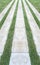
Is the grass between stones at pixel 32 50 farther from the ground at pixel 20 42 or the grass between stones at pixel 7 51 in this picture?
the grass between stones at pixel 7 51

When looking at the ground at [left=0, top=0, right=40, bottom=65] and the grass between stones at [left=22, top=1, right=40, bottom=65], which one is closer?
the grass between stones at [left=22, top=1, right=40, bottom=65]

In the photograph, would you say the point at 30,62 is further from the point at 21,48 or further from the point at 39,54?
the point at 21,48

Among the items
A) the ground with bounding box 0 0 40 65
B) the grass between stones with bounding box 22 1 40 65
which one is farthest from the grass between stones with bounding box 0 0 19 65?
the grass between stones with bounding box 22 1 40 65

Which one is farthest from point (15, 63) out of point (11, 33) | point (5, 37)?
point (11, 33)

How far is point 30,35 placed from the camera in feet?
27.3

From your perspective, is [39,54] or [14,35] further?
[14,35]

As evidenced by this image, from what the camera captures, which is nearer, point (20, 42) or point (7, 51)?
point (7, 51)

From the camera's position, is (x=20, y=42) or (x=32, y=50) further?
(x=20, y=42)

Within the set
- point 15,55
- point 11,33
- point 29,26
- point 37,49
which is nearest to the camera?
point 15,55

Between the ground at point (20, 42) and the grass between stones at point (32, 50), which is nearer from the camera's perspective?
the grass between stones at point (32, 50)

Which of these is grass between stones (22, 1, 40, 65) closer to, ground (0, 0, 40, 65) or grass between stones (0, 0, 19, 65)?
ground (0, 0, 40, 65)

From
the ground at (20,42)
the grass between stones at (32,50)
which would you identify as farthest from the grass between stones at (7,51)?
the grass between stones at (32,50)

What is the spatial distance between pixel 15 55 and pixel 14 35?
2158 mm

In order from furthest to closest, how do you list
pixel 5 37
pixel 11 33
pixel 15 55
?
pixel 11 33 < pixel 5 37 < pixel 15 55
